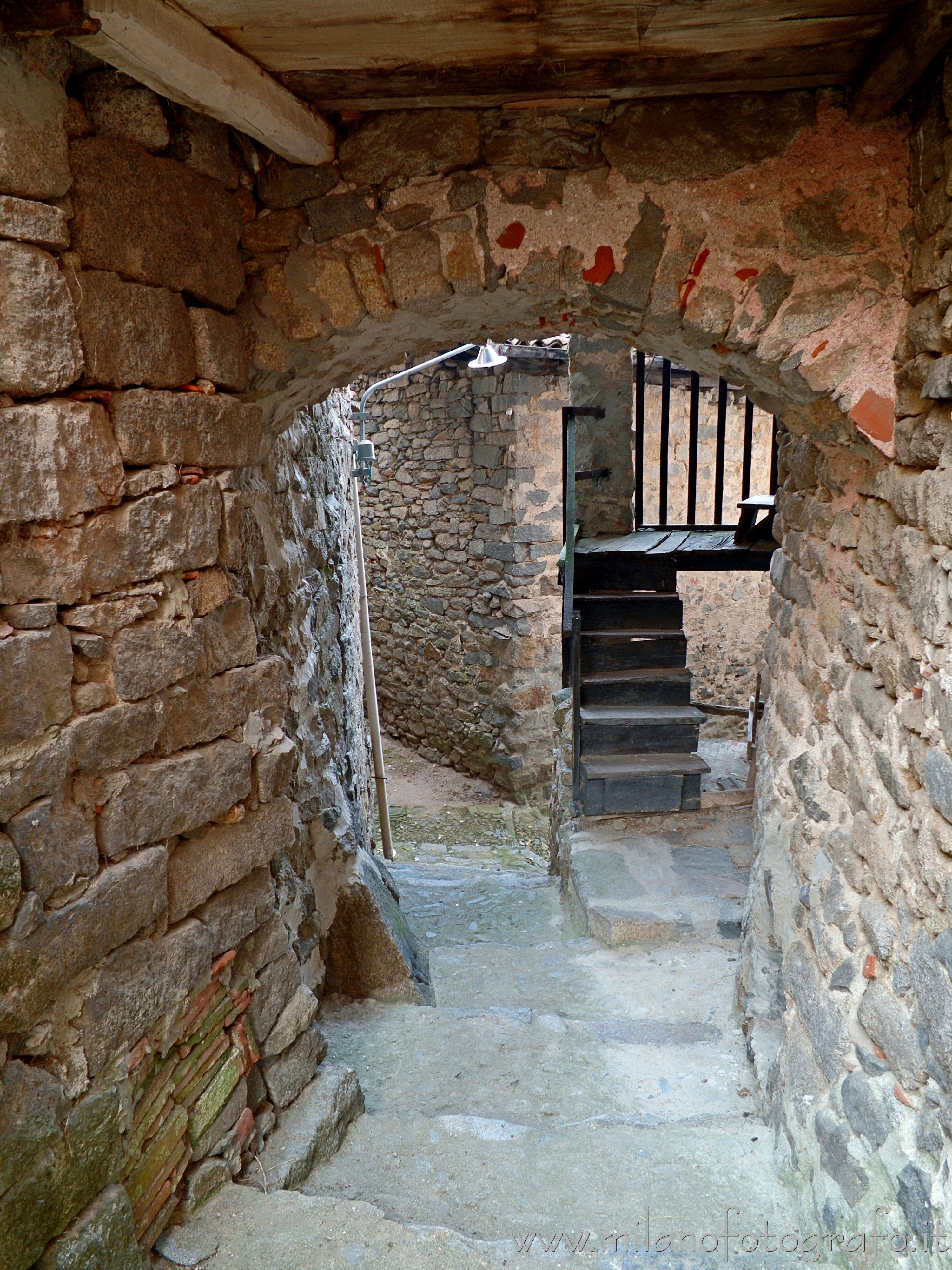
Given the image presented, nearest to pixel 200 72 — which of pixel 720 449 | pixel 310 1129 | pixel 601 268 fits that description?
pixel 601 268

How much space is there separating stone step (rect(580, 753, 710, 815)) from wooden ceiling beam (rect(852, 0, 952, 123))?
3326 mm

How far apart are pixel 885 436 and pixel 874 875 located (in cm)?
99

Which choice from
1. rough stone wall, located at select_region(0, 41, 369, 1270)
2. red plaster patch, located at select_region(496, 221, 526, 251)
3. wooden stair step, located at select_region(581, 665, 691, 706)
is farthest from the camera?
wooden stair step, located at select_region(581, 665, 691, 706)

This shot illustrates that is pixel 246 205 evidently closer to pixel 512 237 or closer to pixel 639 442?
pixel 512 237

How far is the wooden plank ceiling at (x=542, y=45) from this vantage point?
1.50m

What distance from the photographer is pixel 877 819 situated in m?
1.91

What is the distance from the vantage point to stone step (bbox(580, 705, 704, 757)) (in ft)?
15.6

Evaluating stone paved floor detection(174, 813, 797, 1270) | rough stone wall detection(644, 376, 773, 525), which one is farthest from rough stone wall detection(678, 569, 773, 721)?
stone paved floor detection(174, 813, 797, 1270)

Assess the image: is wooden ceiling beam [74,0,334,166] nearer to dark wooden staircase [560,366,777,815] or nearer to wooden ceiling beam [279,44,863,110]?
wooden ceiling beam [279,44,863,110]

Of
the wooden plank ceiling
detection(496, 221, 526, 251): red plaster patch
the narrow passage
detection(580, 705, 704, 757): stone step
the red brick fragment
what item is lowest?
the narrow passage

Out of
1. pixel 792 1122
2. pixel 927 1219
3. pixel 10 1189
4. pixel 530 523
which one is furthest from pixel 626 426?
pixel 10 1189

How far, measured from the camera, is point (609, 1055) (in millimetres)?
2842

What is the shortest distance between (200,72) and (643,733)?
3901 millimetres

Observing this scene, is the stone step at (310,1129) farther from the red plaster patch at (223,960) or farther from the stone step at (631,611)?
the stone step at (631,611)
